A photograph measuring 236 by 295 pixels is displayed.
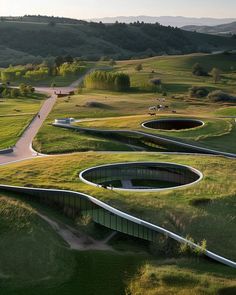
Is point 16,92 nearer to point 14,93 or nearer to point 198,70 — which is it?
point 14,93

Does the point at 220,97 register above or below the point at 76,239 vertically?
above

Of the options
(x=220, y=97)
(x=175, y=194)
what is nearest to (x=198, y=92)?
(x=220, y=97)

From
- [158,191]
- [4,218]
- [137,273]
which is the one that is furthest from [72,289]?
[158,191]

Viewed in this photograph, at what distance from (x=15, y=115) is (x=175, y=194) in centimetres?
5337

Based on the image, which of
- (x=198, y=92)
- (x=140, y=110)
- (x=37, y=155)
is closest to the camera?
(x=37, y=155)

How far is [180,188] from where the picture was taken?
162ft

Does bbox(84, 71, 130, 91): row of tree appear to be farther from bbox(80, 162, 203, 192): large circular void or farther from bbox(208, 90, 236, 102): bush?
bbox(80, 162, 203, 192): large circular void

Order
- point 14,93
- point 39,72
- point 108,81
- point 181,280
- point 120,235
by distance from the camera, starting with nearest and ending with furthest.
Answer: point 181,280 < point 120,235 < point 14,93 < point 108,81 < point 39,72

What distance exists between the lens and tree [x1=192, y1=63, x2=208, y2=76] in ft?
526

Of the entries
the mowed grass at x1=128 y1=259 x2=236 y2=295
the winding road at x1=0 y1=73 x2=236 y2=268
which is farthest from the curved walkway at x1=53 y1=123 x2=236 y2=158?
the mowed grass at x1=128 y1=259 x2=236 y2=295

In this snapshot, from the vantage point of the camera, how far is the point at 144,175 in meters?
57.1

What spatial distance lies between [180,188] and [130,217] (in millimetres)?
8511

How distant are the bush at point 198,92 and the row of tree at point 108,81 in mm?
17673

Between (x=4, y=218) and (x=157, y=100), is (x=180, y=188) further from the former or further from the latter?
(x=157, y=100)
